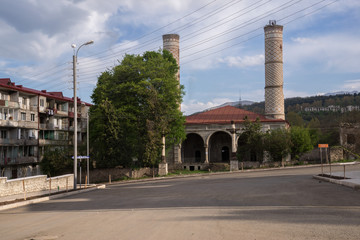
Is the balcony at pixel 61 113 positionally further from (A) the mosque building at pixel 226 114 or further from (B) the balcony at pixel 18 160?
(A) the mosque building at pixel 226 114

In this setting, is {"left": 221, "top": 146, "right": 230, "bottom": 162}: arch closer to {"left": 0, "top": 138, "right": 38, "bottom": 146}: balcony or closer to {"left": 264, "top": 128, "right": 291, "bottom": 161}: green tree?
{"left": 264, "top": 128, "right": 291, "bottom": 161}: green tree

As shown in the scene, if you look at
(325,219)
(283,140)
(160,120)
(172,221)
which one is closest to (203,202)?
(172,221)

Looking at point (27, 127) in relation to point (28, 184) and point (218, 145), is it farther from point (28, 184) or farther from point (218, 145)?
point (218, 145)

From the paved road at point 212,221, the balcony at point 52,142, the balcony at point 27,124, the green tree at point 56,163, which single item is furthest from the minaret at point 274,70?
the paved road at point 212,221

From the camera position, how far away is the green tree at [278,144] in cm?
4278

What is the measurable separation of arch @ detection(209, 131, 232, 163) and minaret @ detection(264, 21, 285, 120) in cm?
767

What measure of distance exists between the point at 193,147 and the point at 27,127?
24.1m

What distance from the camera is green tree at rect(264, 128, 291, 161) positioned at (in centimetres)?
4278

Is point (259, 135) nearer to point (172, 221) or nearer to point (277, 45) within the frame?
point (277, 45)

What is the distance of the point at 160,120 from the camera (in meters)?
36.7

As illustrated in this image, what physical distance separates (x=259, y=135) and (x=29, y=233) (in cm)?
3806

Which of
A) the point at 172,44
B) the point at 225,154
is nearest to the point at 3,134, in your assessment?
the point at 172,44

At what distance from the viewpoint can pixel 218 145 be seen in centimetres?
5450

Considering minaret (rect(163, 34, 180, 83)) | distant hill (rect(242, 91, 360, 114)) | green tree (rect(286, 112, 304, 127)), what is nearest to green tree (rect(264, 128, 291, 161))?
minaret (rect(163, 34, 180, 83))
